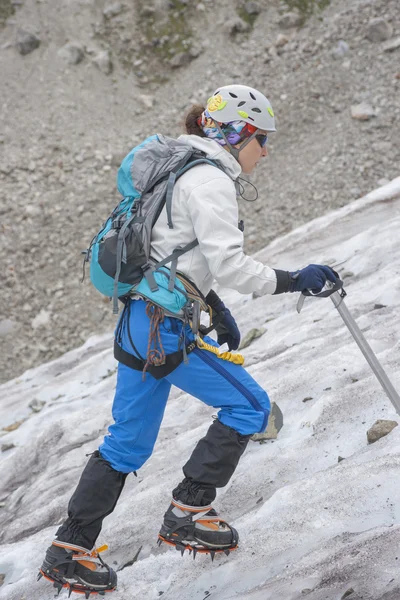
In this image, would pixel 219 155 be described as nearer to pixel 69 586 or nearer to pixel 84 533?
pixel 84 533

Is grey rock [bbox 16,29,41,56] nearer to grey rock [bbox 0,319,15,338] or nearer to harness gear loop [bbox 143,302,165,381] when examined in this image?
grey rock [bbox 0,319,15,338]

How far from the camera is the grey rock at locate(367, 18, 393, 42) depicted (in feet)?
49.8

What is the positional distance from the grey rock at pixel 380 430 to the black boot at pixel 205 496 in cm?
126

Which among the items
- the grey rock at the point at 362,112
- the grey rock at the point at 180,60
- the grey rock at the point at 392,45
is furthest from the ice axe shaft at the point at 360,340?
the grey rock at the point at 180,60

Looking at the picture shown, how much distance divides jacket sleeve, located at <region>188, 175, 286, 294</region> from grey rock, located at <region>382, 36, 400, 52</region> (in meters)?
12.4

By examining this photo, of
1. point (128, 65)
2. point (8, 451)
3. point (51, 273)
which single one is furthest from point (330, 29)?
point (8, 451)

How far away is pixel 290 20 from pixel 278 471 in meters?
14.1

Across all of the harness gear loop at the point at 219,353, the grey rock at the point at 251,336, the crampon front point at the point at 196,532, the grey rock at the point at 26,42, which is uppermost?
the grey rock at the point at 26,42

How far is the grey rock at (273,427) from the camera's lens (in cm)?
591

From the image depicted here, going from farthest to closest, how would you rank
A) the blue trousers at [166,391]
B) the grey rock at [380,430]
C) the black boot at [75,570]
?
the grey rock at [380,430] < the black boot at [75,570] < the blue trousers at [166,391]

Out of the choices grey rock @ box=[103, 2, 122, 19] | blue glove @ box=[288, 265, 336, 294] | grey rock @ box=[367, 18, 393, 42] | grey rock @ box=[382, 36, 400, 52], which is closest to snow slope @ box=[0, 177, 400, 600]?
blue glove @ box=[288, 265, 336, 294]

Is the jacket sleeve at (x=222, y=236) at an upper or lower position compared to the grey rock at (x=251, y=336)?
upper

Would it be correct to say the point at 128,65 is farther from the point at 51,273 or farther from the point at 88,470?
the point at 88,470

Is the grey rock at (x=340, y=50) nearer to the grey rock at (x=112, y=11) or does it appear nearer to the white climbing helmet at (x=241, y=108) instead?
the grey rock at (x=112, y=11)
